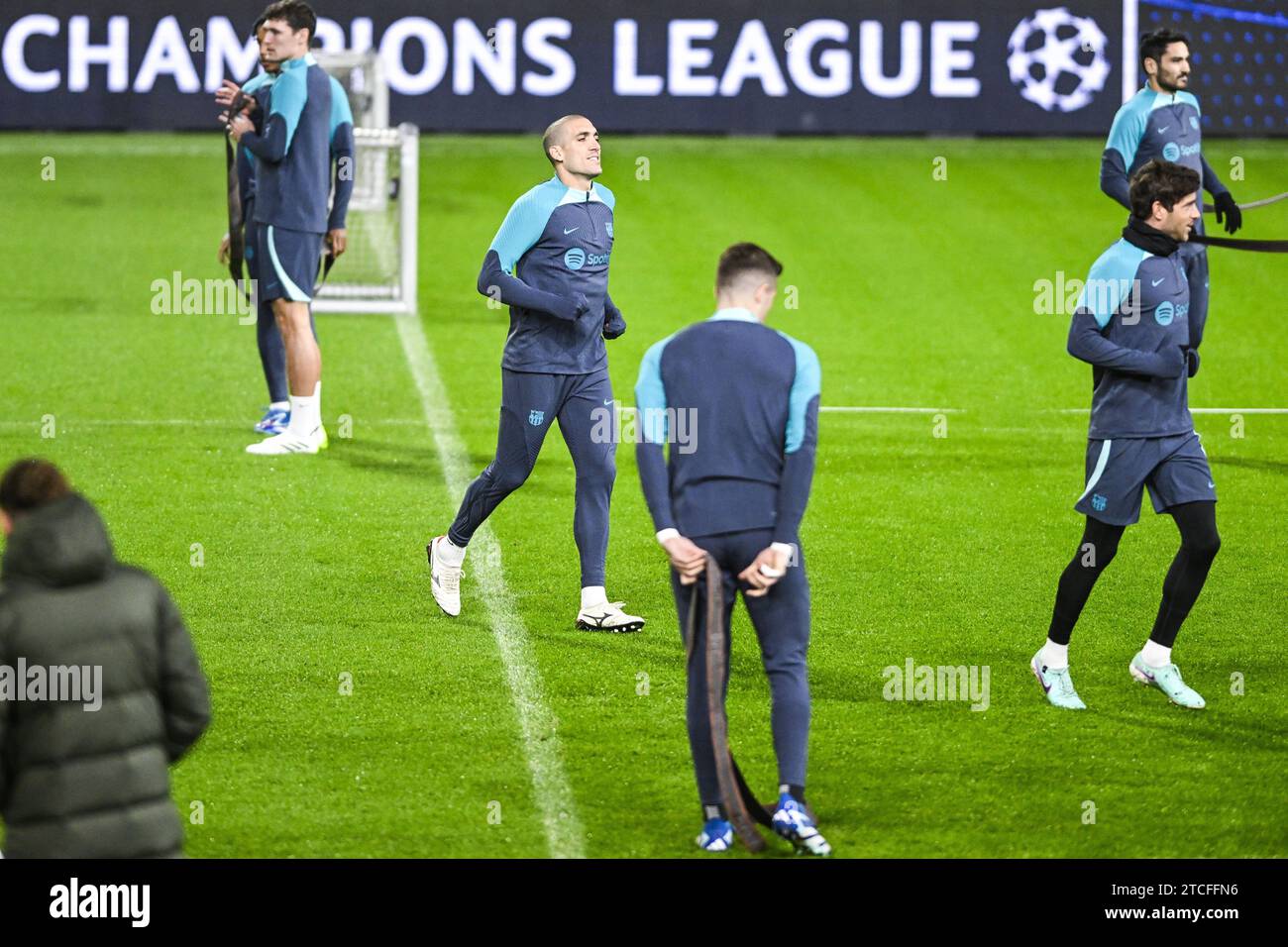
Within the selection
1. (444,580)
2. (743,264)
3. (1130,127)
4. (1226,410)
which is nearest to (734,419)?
(743,264)

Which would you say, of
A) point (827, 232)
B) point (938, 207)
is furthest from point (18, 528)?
point (938, 207)

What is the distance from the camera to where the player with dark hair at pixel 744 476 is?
584 cm

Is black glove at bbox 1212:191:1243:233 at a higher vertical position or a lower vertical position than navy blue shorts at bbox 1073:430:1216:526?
higher

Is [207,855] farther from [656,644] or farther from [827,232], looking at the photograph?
[827,232]

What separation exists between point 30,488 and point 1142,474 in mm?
4269

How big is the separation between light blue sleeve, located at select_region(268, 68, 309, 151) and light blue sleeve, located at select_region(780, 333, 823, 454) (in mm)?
6315

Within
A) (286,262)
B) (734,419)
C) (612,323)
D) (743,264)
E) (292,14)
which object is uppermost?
(292,14)

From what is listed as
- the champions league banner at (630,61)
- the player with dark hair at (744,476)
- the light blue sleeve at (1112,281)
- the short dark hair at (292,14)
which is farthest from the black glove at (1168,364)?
the champions league banner at (630,61)

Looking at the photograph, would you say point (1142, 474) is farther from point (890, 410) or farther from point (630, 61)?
point (630, 61)

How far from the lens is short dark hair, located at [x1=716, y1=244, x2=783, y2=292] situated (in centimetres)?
591

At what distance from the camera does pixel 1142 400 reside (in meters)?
7.48

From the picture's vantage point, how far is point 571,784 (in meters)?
6.72

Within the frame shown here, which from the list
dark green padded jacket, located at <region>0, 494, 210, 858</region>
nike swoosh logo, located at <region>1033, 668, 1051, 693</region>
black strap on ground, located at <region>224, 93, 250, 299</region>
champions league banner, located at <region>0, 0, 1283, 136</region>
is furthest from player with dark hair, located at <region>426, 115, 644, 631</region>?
champions league banner, located at <region>0, 0, 1283, 136</region>

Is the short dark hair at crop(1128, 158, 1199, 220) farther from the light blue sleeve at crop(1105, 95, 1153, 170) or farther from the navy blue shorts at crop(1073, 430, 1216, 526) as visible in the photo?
the light blue sleeve at crop(1105, 95, 1153, 170)
